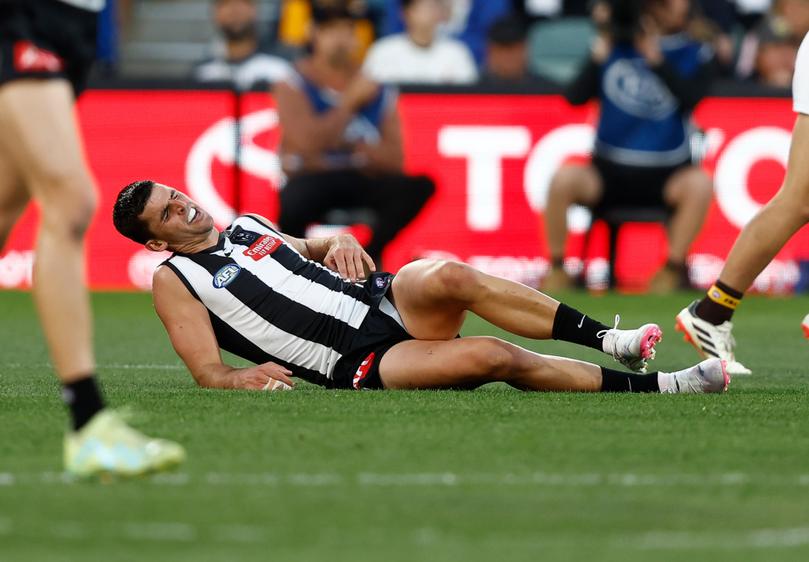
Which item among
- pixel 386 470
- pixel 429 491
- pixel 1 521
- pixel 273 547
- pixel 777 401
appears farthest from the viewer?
pixel 777 401

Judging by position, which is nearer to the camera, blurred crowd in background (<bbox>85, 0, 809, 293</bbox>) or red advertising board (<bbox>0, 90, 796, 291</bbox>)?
blurred crowd in background (<bbox>85, 0, 809, 293</bbox>)

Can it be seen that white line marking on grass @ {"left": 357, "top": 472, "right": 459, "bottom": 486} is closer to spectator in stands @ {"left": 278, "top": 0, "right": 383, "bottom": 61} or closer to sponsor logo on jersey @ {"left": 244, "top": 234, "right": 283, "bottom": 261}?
sponsor logo on jersey @ {"left": 244, "top": 234, "right": 283, "bottom": 261}

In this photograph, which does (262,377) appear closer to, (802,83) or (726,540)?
(802,83)

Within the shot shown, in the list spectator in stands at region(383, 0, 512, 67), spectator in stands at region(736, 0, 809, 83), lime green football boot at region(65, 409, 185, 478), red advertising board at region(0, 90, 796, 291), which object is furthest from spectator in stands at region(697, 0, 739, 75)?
lime green football boot at region(65, 409, 185, 478)

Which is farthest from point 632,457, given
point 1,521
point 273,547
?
point 1,521

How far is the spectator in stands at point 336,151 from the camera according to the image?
13.0m

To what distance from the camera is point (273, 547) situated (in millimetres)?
3695

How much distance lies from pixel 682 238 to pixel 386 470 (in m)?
9.01

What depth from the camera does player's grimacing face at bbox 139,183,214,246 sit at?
6.83 meters

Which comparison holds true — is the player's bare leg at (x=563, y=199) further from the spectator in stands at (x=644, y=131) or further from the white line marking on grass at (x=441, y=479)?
the white line marking on grass at (x=441, y=479)

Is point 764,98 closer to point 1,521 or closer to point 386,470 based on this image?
point 386,470

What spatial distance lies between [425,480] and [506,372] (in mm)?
2055

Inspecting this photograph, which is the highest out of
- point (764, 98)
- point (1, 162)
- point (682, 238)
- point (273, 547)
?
point (1, 162)

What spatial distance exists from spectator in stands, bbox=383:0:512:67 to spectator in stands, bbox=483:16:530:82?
0.94 m
